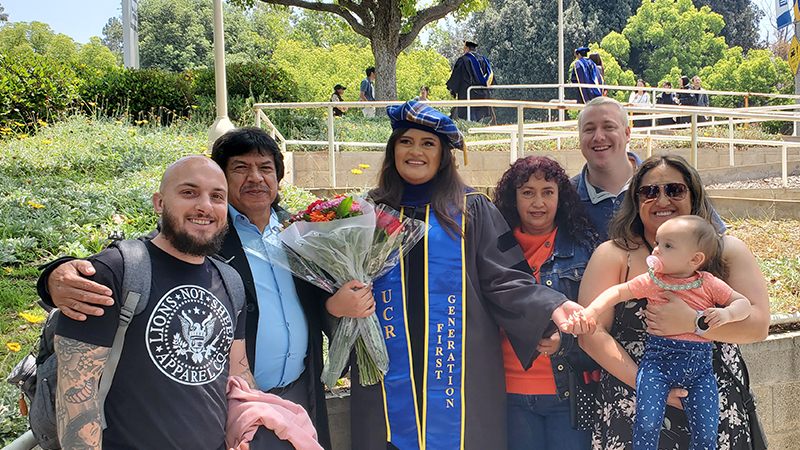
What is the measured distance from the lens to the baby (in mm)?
2285

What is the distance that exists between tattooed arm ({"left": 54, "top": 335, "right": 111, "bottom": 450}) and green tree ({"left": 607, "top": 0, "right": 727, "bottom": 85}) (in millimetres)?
35498

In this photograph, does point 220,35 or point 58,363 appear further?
point 220,35

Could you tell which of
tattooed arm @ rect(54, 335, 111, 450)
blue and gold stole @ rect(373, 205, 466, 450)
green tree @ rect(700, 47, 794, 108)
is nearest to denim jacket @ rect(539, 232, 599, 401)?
blue and gold stole @ rect(373, 205, 466, 450)

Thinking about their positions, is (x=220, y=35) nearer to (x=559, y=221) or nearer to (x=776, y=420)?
(x=559, y=221)

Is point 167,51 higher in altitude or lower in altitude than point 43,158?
higher

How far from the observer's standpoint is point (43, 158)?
7.91m

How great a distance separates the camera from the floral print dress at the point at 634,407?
2.44 metres

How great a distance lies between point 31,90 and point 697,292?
11482 millimetres

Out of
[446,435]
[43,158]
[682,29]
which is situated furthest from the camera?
[682,29]

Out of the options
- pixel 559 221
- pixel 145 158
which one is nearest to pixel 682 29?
pixel 145 158

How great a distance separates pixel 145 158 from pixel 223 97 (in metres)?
2.44

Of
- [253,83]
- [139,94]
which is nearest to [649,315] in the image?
[253,83]

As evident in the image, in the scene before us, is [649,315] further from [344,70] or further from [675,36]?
[675,36]

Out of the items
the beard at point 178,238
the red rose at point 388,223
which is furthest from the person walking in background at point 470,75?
the beard at point 178,238
